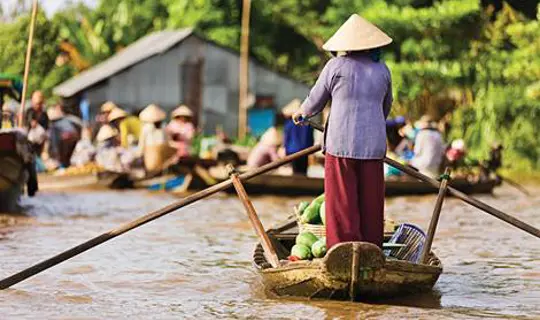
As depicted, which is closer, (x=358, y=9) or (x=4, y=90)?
(x=4, y=90)

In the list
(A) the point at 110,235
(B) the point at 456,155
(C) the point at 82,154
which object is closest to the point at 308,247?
(A) the point at 110,235

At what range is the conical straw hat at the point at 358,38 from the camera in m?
7.36

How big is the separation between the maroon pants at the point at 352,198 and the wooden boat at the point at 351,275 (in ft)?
0.82

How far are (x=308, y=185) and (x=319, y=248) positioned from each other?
8.90 metres

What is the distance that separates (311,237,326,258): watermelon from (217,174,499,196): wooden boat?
339 inches

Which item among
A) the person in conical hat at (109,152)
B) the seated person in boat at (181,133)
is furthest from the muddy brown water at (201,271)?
the person in conical hat at (109,152)

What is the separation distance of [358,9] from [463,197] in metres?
20.6

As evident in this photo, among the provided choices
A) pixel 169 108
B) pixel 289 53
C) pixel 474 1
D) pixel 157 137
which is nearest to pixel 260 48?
pixel 289 53

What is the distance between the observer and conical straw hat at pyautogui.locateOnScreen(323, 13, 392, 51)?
7.36 m

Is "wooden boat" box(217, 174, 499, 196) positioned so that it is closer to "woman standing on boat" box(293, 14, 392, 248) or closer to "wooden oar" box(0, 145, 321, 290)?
"wooden oar" box(0, 145, 321, 290)

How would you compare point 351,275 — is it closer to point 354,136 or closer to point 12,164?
point 354,136

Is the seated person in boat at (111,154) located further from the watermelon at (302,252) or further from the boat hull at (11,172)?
the watermelon at (302,252)

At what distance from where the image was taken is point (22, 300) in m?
7.73

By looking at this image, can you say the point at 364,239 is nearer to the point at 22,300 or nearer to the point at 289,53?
the point at 22,300
